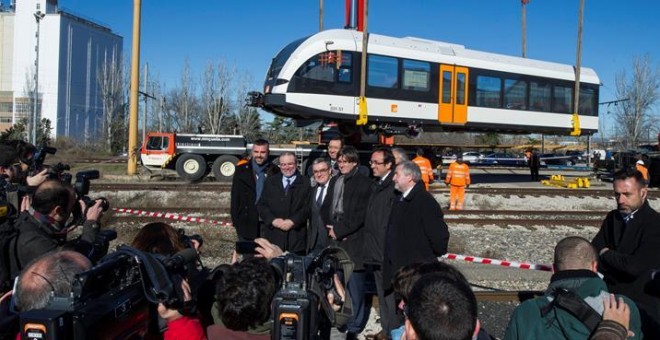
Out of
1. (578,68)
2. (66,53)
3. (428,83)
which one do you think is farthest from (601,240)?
(66,53)

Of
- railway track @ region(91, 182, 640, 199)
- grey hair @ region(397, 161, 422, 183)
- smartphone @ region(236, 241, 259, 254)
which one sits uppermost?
grey hair @ region(397, 161, 422, 183)

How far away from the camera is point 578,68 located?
21359mm

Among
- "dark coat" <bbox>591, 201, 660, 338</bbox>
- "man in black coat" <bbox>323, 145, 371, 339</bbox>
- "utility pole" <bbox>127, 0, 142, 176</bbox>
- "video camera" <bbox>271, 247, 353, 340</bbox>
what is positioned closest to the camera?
"video camera" <bbox>271, 247, 353, 340</bbox>

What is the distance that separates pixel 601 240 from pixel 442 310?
270cm

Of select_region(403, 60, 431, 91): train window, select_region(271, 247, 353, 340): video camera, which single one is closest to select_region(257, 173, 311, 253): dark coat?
select_region(271, 247, 353, 340): video camera

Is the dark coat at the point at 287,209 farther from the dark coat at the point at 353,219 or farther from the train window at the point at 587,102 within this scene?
the train window at the point at 587,102

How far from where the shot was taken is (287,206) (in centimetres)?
576

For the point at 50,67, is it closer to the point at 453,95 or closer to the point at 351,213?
the point at 453,95

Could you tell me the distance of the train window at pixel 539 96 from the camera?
67.1 ft

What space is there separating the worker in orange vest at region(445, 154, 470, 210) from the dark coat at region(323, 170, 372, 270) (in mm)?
8203

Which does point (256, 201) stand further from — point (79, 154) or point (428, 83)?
point (79, 154)

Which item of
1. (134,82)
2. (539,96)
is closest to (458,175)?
(539,96)

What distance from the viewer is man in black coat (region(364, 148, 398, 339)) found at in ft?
17.7

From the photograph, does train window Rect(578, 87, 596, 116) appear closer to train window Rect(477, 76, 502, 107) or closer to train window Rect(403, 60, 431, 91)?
train window Rect(477, 76, 502, 107)
